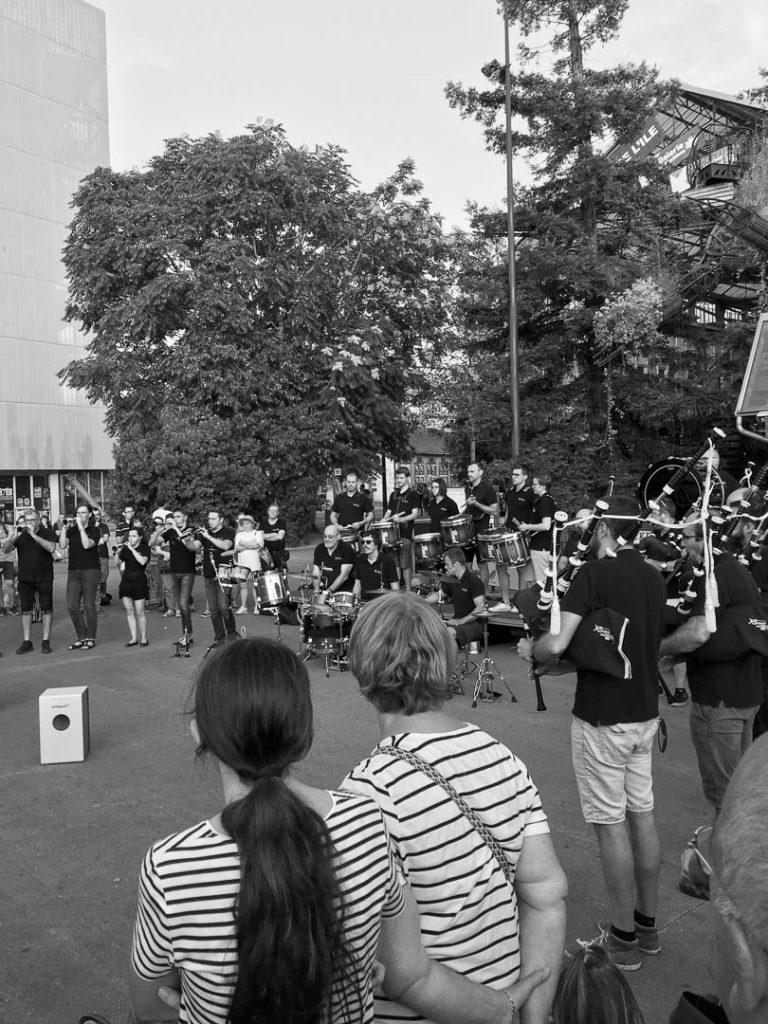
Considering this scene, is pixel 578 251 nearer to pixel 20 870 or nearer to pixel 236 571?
pixel 236 571

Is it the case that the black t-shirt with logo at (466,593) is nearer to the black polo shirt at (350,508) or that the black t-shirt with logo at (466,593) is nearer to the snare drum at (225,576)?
the snare drum at (225,576)

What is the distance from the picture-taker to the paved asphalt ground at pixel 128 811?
3785 millimetres

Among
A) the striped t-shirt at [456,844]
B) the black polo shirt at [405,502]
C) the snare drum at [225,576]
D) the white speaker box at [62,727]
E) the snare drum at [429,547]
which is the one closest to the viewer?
the striped t-shirt at [456,844]

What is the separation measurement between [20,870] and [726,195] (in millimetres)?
22760

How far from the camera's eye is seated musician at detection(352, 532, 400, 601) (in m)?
10.9

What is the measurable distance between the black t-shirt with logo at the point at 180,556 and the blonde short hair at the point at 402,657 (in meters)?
10.0

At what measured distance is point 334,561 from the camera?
11039mm

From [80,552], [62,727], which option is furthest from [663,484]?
[62,727]

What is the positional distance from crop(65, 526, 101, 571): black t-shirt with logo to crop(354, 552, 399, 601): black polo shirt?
3.92 meters

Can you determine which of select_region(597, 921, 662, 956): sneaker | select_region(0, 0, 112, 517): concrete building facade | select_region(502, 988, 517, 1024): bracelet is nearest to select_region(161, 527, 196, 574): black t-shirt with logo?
select_region(597, 921, 662, 956): sneaker

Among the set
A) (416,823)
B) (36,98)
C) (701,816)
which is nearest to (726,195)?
(701,816)

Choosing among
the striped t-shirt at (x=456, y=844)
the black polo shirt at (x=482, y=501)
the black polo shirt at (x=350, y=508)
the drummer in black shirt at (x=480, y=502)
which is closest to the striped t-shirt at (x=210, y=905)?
the striped t-shirt at (x=456, y=844)

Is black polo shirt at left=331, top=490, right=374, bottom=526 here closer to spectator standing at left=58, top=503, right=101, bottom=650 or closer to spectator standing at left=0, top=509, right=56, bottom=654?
spectator standing at left=58, top=503, right=101, bottom=650

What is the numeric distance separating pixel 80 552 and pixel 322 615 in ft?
13.7
